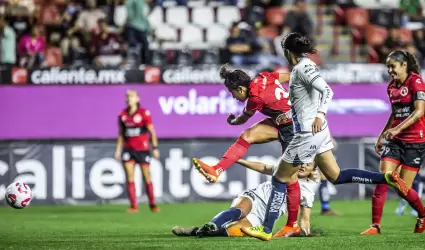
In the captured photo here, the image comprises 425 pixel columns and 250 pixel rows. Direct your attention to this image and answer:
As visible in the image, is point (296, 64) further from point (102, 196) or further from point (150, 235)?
point (102, 196)

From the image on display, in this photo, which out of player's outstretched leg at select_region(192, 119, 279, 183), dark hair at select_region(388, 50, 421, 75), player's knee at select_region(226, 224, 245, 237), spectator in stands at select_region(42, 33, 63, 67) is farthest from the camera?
spectator in stands at select_region(42, 33, 63, 67)

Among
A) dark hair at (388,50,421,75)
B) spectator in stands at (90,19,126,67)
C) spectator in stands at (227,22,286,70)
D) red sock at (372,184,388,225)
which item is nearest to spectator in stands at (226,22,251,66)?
spectator in stands at (227,22,286,70)

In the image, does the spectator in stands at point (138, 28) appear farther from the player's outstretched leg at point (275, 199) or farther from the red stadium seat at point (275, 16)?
the player's outstretched leg at point (275, 199)

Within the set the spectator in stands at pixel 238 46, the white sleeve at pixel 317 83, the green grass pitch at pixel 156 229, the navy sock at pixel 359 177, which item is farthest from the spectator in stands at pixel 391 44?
the white sleeve at pixel 317 83

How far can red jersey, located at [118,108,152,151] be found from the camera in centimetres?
1745

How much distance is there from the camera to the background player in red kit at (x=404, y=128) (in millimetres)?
11680

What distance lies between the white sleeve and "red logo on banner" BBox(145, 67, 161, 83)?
957 cm

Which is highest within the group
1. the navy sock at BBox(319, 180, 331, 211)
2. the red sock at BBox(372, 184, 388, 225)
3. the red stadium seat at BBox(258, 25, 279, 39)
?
the red stadium seat at BBox(258, 25, 279, 39)

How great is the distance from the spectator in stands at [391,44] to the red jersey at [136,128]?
6.34m

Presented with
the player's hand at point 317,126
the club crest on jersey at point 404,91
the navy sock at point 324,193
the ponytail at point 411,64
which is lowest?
the navy sock at point 324,193

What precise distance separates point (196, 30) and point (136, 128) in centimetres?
612

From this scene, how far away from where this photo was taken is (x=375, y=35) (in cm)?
2334

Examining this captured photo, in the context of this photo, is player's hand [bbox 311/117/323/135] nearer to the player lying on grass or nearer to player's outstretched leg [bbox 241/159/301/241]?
Result: player's outstretched leg [bbox 241/159/301/241]

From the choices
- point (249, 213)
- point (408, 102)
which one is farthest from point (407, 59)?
point (249, 213)
